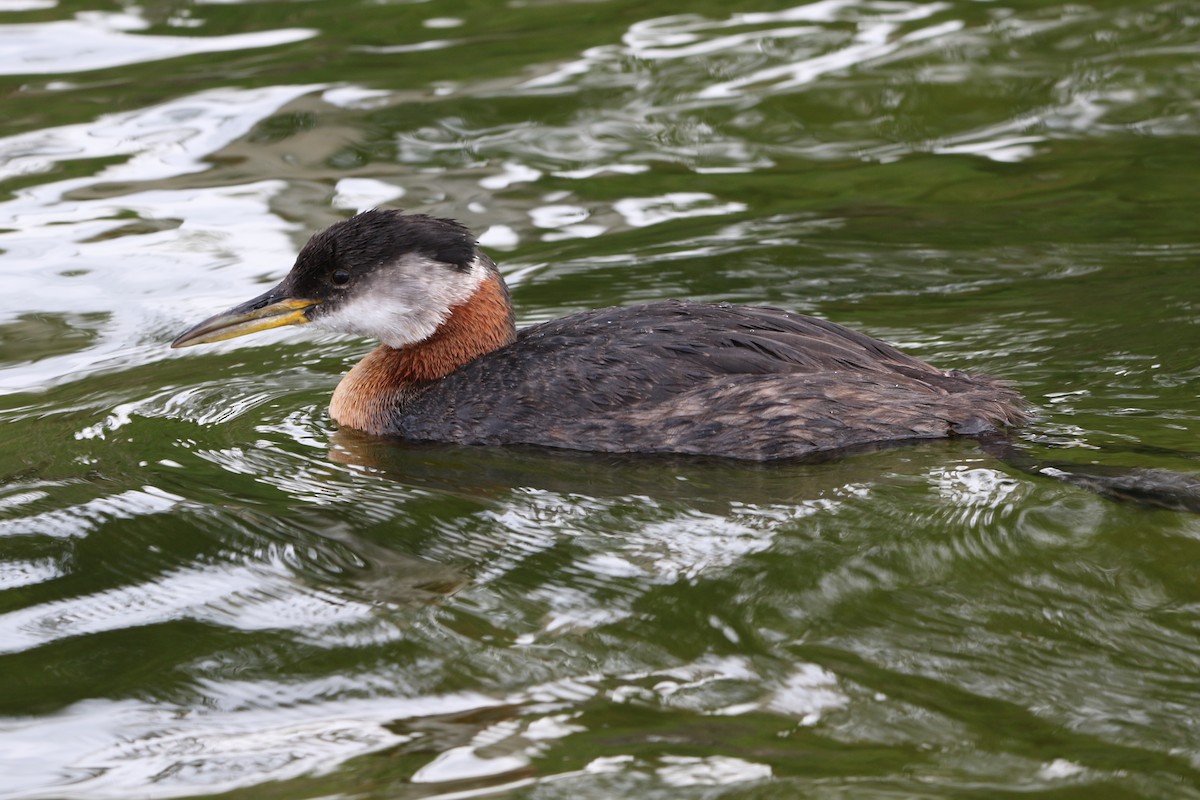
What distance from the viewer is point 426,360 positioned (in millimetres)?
7160

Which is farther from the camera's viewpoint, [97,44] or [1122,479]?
[97,44]

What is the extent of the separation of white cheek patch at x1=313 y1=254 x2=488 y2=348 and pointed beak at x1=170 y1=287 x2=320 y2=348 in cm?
17

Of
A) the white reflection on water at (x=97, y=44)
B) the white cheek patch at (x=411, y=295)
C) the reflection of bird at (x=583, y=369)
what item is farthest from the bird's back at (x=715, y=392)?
the white reflection on water at (x=97, y=44)

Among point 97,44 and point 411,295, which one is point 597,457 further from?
point 97,44

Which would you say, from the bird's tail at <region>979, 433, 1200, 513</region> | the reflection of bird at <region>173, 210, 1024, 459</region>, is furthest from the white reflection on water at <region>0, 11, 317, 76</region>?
the bird's tail at <region>979, 433, 1200, 513</region>

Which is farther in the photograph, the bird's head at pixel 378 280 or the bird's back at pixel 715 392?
the bird's head at pixel 378 280

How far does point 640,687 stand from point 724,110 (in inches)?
299

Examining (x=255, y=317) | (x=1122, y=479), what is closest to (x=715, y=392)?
(x=1122, y=479)

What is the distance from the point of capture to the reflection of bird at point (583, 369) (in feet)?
21.0

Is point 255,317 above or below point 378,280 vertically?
below

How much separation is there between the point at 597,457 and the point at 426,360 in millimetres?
1107

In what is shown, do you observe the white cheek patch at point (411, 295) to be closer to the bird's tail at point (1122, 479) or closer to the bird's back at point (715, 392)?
the bird's back at point (715, 392)

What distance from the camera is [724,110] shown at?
11562mm

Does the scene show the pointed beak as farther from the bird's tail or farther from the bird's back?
A: the bird's tail
